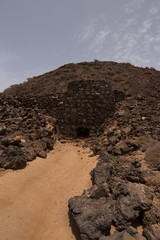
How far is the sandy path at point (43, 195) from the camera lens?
34.7ft

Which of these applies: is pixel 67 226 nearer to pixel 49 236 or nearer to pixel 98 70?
pixel 49 236

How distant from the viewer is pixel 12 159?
46.2 ft

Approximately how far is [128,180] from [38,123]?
8.13 metres

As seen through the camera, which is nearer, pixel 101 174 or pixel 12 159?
pixel 101 174

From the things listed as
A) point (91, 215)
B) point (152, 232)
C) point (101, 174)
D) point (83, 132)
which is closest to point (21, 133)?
point (83, 132)

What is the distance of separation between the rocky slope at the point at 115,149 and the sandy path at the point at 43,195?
604mm

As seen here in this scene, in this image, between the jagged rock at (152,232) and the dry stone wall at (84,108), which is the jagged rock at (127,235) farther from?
the dry stone wall at (84,108)

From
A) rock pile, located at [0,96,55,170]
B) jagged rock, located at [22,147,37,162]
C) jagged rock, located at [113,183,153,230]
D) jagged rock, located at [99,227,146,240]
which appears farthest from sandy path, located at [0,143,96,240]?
jagged rock, located at [113,183,153,230]

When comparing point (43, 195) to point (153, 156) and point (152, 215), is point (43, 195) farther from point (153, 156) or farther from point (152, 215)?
point (153, 156)

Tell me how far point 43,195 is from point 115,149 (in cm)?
419

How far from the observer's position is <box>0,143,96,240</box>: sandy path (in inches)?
417

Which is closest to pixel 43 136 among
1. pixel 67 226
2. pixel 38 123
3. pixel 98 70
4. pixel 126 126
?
pixel 38 123

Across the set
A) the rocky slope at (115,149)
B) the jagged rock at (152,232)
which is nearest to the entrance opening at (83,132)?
the rocky slope at (115,149)

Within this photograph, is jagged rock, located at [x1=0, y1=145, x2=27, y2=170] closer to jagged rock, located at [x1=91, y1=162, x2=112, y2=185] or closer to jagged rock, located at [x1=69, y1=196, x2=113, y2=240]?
jagged rock, located at [x1=91, y1=162, x2=112, y2=185]
